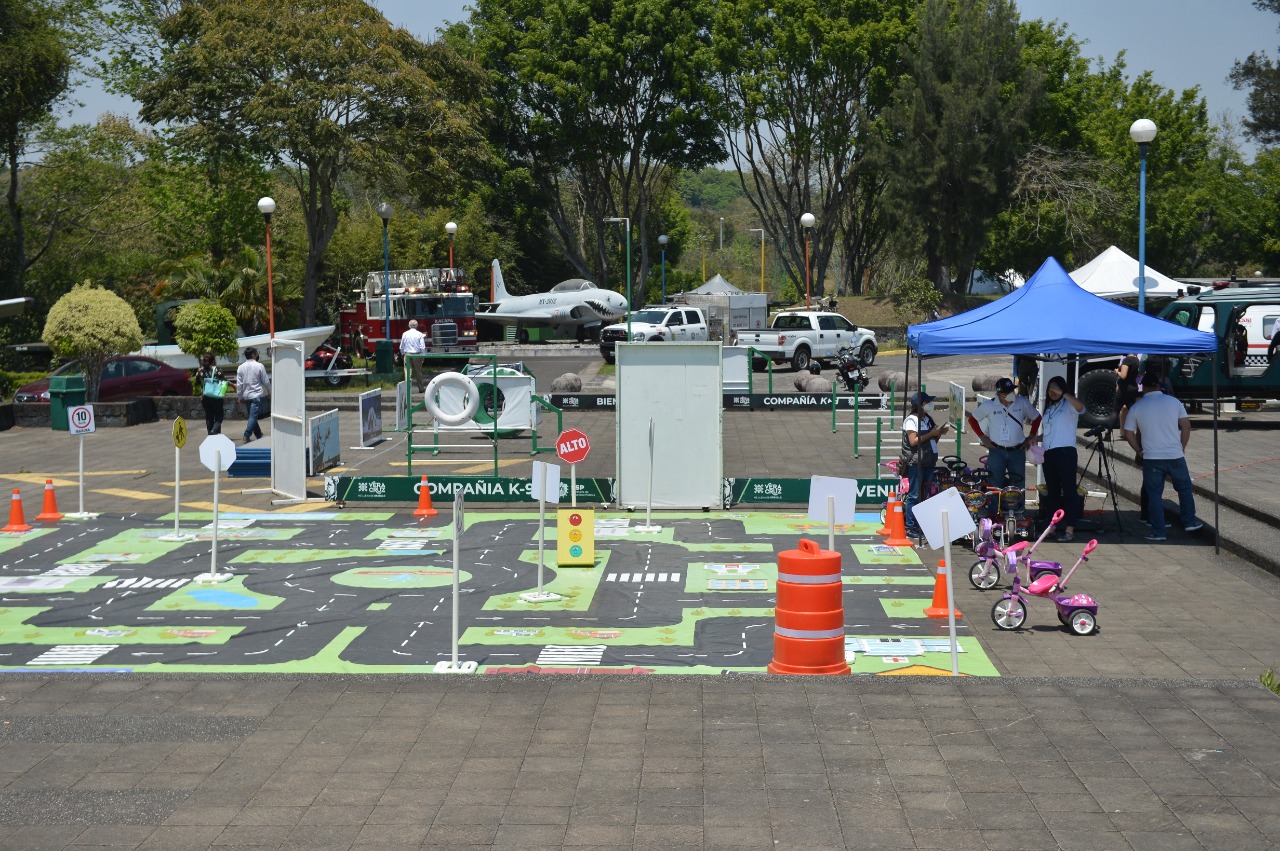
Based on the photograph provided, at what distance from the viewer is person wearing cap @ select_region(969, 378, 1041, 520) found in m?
14.1

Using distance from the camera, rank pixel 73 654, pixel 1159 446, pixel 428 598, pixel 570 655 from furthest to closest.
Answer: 1. pixel 1159 446
2. pixel 428 598
3. pixel 73 654
4. pixel 570 655

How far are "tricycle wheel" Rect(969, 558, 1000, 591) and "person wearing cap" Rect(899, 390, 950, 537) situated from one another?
6.68 feet

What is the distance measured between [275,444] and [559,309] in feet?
116

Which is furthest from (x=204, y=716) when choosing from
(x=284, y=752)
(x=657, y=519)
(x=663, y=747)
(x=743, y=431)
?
(x=743, y=431)

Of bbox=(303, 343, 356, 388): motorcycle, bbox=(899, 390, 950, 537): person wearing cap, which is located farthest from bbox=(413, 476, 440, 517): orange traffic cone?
bbox=(303, 343, 356, 388): motorcycle

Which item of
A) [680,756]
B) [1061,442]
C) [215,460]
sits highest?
[1061,442]

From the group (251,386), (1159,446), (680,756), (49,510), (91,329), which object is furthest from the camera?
(91,329)

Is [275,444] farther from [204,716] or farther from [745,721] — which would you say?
[745,721]

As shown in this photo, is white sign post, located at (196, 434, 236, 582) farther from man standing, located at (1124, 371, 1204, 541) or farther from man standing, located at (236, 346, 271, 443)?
man standing, located at (1124, 371, 1204, 541)

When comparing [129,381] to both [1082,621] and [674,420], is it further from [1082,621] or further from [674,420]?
Answer: [1082,621]

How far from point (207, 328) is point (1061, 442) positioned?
22.4 meters

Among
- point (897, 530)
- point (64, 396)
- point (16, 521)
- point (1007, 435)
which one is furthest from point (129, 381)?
point (1007, 435)

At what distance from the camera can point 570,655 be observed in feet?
32.9

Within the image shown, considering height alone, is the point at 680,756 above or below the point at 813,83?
below
